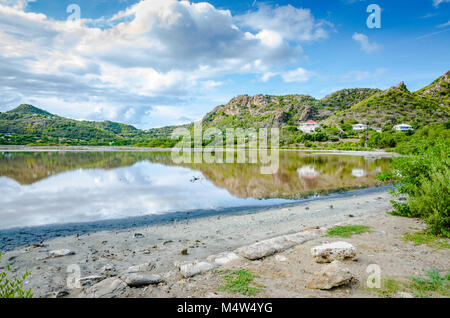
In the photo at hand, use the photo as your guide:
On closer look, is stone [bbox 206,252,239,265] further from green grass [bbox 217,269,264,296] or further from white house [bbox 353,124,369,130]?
white house [bbox 353,124,369,130]

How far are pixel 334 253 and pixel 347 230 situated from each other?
2.80 meters

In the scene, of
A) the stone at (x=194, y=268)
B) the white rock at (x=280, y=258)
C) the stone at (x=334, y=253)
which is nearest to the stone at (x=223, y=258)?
the stone at (x=194, y=268)

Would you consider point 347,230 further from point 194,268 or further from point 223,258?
point 194,268

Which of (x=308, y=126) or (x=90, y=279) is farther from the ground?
(x=308, y=126)

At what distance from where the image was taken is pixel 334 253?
5.83m

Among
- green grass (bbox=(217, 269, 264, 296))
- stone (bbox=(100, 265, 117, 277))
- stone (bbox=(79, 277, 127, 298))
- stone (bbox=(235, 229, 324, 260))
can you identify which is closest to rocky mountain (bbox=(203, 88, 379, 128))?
stone (bbox=(235, 229, 324, 260))

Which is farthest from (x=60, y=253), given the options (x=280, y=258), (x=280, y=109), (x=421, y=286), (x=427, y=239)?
(x=280, y=109)

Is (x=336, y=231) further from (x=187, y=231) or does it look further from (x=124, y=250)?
(x=124, y=250)

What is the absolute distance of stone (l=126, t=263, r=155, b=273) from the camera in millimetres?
6043

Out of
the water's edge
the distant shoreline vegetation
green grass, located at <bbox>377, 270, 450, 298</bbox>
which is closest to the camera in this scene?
green grass, located at <bbox>377, 270, 450, 298</bbox>

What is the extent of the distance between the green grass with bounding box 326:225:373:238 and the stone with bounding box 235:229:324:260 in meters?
0.68

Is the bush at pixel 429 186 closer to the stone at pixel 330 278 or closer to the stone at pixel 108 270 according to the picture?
the stone at pixel 330 278
